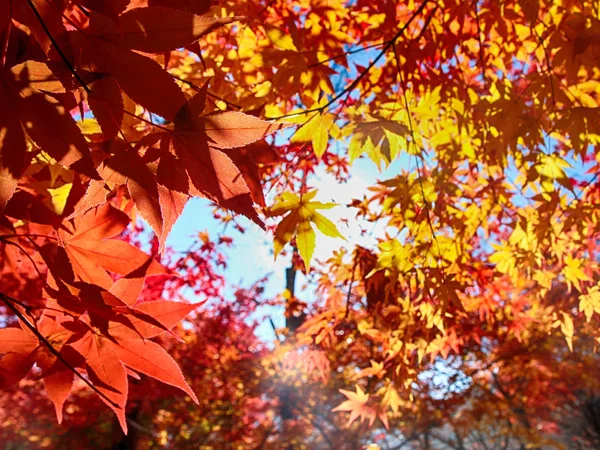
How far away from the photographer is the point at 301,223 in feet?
4.16

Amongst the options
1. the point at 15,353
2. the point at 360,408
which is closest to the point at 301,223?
A: the point at 15,353

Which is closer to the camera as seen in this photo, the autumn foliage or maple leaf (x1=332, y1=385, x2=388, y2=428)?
the autumn foliage

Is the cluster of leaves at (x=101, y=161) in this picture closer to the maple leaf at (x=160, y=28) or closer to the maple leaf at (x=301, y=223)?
the maple leaf at (x=160, y=28)

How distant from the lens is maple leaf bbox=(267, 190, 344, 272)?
48.2 inches

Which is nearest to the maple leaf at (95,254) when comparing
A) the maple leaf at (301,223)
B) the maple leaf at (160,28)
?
the maple leaf at (301,223)

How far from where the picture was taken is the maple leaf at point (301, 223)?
4.02ft

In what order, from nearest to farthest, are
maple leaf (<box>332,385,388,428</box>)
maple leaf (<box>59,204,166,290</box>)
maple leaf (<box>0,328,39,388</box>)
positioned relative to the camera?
maple leaf (<box>0,328,39,388</box>), maple leaf (<box>59,204,166,290</box>), maple leaf (<box>332,385,388,428</box>)

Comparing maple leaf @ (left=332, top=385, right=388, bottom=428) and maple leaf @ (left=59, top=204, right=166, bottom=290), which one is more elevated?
maple leaf @ (left=59, top=204, right=166, bottom=290)

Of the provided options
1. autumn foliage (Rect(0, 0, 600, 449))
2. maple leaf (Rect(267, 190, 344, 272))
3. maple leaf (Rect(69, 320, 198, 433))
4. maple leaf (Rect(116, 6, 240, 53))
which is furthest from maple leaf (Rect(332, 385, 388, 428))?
maple leaf (Rect(116, 6, 240, 53))

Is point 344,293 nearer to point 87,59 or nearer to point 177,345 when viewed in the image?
point 87,59

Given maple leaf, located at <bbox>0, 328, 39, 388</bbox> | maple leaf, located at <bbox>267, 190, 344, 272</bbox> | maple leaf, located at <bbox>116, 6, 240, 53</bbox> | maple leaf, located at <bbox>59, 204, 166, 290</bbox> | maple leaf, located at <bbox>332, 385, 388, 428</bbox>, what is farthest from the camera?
maple leaf, located at <bbox>332, 385, 388, 428</bbox>

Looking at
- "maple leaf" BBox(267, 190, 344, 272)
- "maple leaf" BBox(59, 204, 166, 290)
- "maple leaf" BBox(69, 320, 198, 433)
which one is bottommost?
"maple leaf" BBox(69, 320, 198, 433)

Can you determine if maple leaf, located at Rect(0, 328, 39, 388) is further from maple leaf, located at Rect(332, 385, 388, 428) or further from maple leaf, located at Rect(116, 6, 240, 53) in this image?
maple leaf, located at Rect(332, 385, 388, 428)

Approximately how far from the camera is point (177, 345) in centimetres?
656
